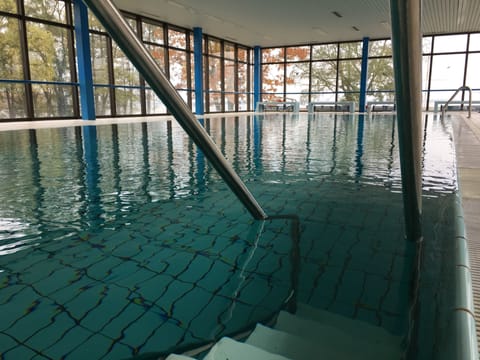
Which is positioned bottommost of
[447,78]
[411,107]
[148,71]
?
[411,107]

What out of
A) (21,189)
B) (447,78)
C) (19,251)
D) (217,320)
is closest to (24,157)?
(21,189)

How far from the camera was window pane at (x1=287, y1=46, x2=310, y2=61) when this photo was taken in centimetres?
2239

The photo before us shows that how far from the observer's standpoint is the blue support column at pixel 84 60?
11.5m

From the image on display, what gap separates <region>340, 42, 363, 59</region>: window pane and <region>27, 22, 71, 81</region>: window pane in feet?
48.6

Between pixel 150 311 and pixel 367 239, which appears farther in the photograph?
pixel 367 239

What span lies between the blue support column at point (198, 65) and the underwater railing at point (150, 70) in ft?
53.7

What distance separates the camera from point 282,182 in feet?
12.6

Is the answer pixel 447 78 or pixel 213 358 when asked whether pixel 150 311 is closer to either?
pixel 213 358

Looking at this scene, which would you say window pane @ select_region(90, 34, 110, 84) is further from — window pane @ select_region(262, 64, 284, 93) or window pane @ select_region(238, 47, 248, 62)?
window pane @ select_region(262, 64, 284, 93)

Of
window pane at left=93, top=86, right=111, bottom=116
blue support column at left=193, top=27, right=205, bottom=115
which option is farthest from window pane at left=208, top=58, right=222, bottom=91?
window pane at left=93, top=86, right=111, bottom=116

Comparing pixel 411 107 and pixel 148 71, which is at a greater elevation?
pixel 148 71

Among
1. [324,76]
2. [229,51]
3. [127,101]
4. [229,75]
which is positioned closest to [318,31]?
[324,76]

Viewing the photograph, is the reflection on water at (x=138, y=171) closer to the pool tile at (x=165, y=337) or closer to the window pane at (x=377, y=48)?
the pool tile at (x=165, y=337)

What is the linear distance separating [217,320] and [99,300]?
0.55 m
